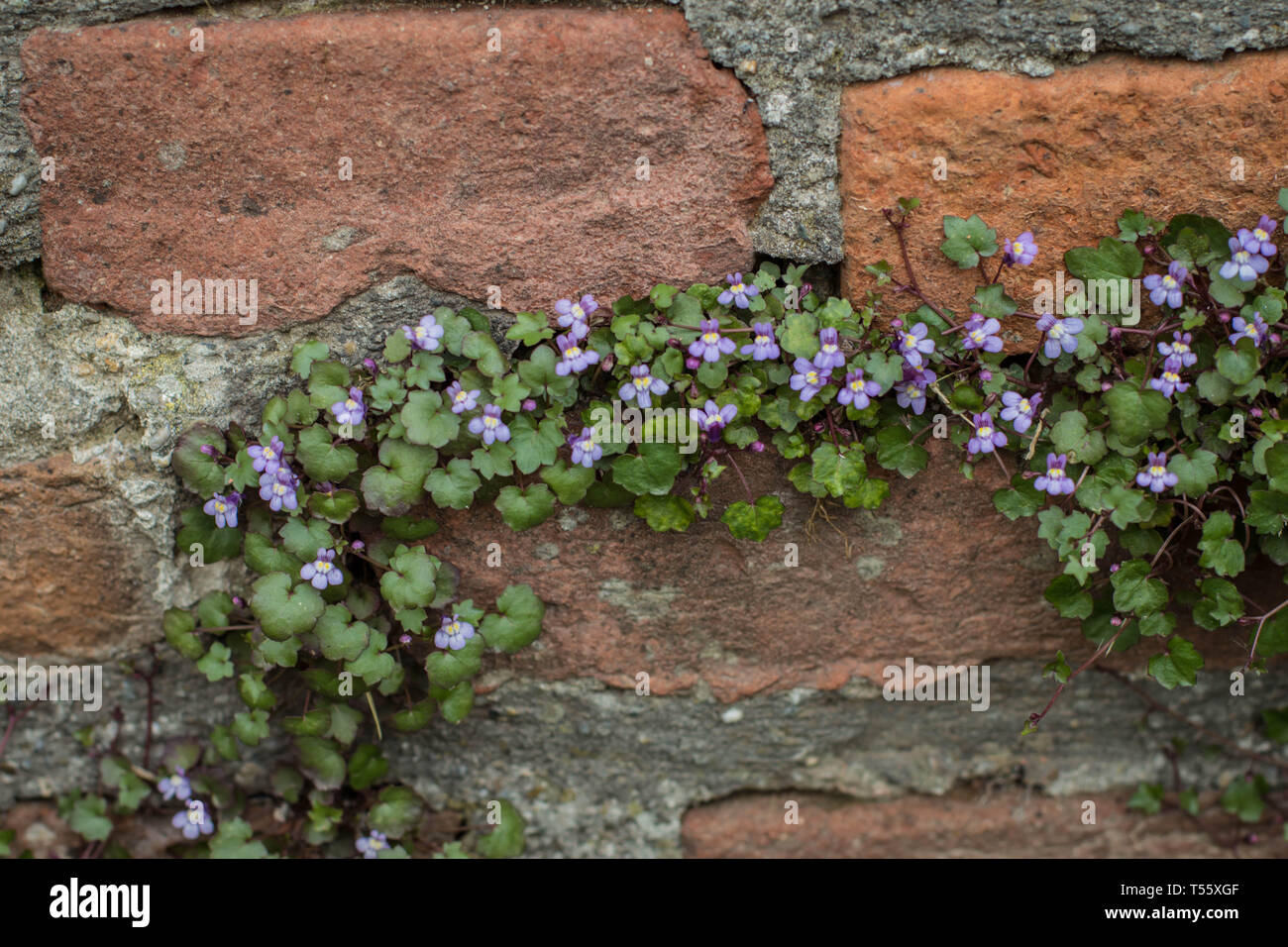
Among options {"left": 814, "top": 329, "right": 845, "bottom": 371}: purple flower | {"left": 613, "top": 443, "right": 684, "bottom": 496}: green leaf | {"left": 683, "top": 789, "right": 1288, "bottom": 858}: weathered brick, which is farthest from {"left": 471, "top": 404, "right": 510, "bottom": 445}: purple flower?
{"left": 683, "top": 789, "right": 1288, "bottom": 858}: weathered brick

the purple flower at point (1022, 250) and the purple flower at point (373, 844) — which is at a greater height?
the purple flower at point (1022, 250)

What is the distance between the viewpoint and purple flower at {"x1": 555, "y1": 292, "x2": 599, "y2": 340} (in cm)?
216

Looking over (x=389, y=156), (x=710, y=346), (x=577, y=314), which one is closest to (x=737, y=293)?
(x=710, y=346)

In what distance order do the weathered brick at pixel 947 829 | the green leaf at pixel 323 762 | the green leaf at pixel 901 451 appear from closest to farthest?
1. the green leaf at pixel 901 451
2. the green leaf at pixel 323 762
3. the weathered brick at pixel 947 829

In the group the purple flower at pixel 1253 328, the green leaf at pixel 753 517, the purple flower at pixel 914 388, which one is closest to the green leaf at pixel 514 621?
the green leaf at pixel 753 517

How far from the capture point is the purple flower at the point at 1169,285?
2.14m

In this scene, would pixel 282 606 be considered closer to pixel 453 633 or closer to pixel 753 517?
pixel 453 633

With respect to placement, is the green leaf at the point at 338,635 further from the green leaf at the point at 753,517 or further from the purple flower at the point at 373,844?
the green leaf at the point at 753,517

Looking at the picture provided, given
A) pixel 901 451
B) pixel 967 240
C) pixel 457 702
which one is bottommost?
pixel 457 702

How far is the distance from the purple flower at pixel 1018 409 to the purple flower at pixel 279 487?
60.6 inches

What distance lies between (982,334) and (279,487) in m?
1.52

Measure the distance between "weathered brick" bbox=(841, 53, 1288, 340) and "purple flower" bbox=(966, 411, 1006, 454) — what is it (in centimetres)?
30

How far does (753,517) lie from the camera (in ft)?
7.50

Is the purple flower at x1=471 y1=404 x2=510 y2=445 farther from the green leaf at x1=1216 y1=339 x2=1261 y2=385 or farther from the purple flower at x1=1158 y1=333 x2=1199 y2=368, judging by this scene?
the green leaf at x1=1216 y1=339 x2=1261 y2=385
